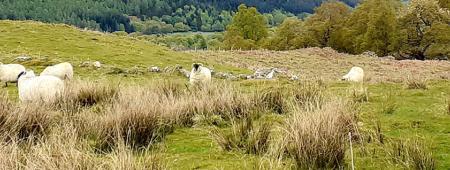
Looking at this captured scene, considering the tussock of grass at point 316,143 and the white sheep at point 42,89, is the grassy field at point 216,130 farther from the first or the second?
the white sheep at point 42,89

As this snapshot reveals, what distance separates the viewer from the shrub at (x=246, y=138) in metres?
7.73

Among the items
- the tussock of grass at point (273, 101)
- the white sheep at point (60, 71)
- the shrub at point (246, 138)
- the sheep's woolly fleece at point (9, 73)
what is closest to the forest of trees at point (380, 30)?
the white sheep at point (60, 71)

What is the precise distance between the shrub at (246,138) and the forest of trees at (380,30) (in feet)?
181

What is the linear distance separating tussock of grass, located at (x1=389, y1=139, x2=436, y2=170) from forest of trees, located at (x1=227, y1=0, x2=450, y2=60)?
5560 cm

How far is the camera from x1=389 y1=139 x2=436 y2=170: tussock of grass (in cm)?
667

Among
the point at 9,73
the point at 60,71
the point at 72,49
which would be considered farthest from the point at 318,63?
the point at 9,73

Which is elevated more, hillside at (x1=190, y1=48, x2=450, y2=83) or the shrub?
the shrub

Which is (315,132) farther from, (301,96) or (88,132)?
(301,96)

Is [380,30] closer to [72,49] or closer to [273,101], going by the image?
[72,49]

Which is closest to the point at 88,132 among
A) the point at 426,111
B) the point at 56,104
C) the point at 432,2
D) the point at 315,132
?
the point at 56,104

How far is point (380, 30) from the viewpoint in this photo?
62.3 metres

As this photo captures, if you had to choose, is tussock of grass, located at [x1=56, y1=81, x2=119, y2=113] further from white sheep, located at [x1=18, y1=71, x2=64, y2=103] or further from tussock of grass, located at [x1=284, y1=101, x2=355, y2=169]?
tussock of grass, located at [x1=284, y1=101, x2=355, y2=169]

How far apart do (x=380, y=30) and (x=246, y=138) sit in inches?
2247

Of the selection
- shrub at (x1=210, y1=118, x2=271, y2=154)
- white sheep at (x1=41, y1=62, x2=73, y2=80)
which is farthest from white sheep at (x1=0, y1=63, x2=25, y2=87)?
shrub at (x1=210, y1=118, x2=271, y2=154)
